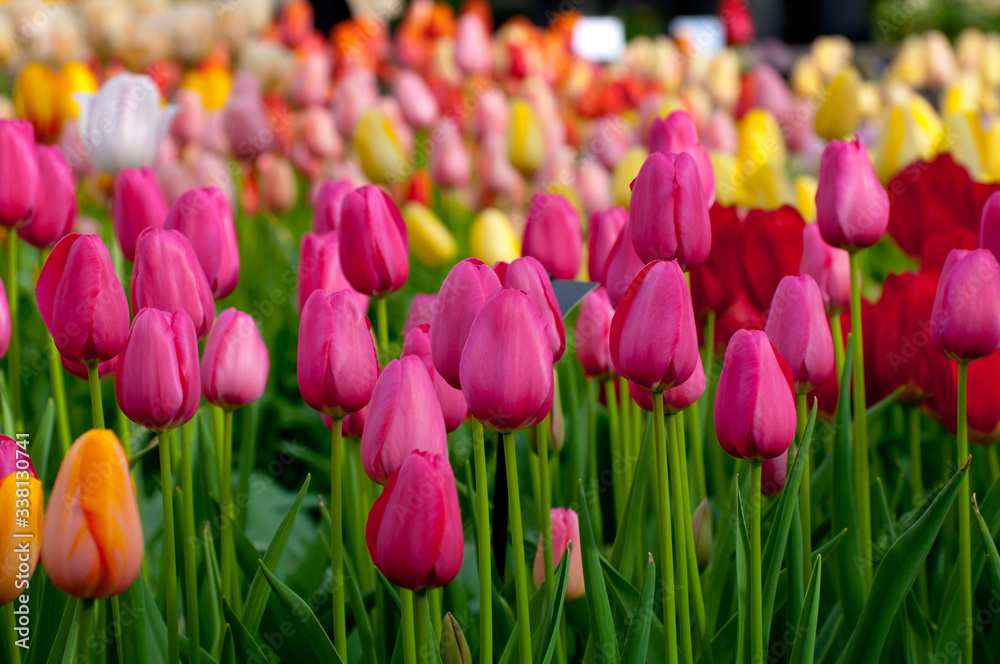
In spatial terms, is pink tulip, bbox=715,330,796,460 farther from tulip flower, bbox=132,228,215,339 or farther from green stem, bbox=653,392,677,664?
tulip flower, bbox=132,228,215,339

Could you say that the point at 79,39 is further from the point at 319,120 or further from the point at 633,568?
the point at 633,568

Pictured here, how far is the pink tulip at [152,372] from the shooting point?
0.71m

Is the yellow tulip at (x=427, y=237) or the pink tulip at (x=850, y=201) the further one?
the yellow tulip at (x=427, y=237)

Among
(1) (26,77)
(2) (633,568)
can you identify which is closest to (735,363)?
(2) (633,568)

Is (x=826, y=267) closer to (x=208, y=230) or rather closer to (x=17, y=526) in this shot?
(x=208, y=230)

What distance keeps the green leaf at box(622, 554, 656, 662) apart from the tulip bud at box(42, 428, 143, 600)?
35 cm

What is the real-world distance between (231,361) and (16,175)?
37 centimetres

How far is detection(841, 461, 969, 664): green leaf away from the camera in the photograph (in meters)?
0.77

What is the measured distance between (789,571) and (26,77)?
1.95 metres

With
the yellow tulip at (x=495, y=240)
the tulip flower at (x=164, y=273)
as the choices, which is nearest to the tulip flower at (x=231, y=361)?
the tulip flower at (x=164, y=273)

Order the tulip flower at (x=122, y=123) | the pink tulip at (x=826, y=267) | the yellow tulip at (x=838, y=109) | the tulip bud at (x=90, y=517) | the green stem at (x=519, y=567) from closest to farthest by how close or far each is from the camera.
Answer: the tulip bud at (x=90, y=517) → the green stem at (x=519, y=567) → the pink tulip at (x=826, y=267) → the tulip flower at (x=122, y=123) → the yellow tulip at (x=838, y=109)

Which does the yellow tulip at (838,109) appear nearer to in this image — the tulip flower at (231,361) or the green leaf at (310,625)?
the tulip flower at (231,361)

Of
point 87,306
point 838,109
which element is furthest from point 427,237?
point 87,306

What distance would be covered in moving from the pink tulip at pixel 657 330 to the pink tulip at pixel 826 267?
398 mm
